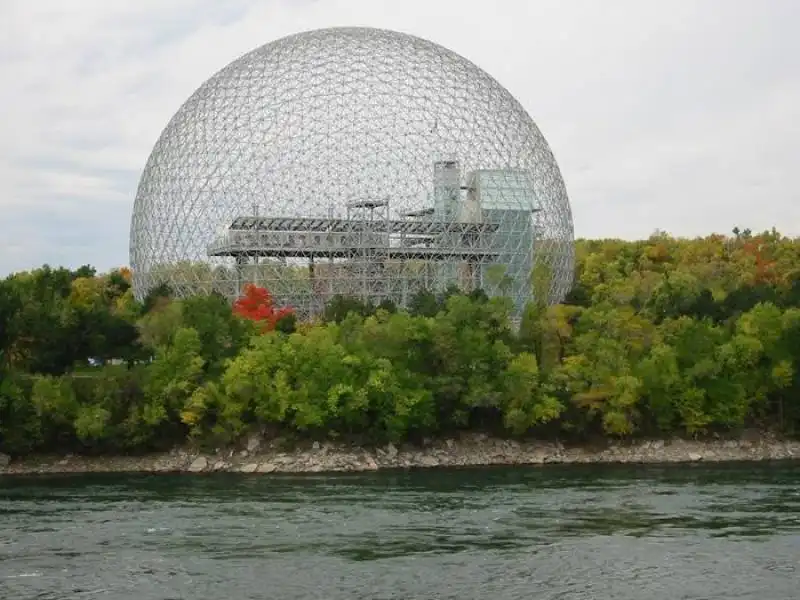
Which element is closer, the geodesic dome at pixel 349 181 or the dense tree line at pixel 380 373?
the dense tree line at pixel 380 373

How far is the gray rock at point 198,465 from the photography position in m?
42.5

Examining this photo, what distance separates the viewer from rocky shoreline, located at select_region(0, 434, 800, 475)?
42.7 m

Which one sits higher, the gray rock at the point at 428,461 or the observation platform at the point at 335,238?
the observation platform at the point at 335,238

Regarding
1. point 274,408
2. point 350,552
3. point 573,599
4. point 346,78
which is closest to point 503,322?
point 274,408

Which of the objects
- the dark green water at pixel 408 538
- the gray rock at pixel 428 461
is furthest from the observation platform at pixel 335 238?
the dark green water at pixel 408 538

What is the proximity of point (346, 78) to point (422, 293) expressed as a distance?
13450 mm

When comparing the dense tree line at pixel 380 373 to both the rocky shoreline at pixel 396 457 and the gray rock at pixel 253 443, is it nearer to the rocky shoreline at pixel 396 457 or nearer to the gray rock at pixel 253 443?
the gray rock at pixel 253 443

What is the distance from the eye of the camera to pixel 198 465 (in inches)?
1686

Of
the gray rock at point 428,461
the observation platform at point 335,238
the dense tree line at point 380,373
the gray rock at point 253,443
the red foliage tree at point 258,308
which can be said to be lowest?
the gray rock at point 428,461

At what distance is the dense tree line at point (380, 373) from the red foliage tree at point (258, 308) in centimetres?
111

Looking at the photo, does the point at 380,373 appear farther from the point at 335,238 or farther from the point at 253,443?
the point at 335,238

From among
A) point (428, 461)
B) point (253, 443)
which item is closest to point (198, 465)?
point (253, 443)

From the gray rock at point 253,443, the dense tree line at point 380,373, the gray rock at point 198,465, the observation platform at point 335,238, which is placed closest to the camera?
the gray rock at point 198,465

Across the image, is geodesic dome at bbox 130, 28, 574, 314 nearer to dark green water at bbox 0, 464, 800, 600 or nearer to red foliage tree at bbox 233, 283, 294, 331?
red foliage tree at bbox 233, 283, 294, 331
